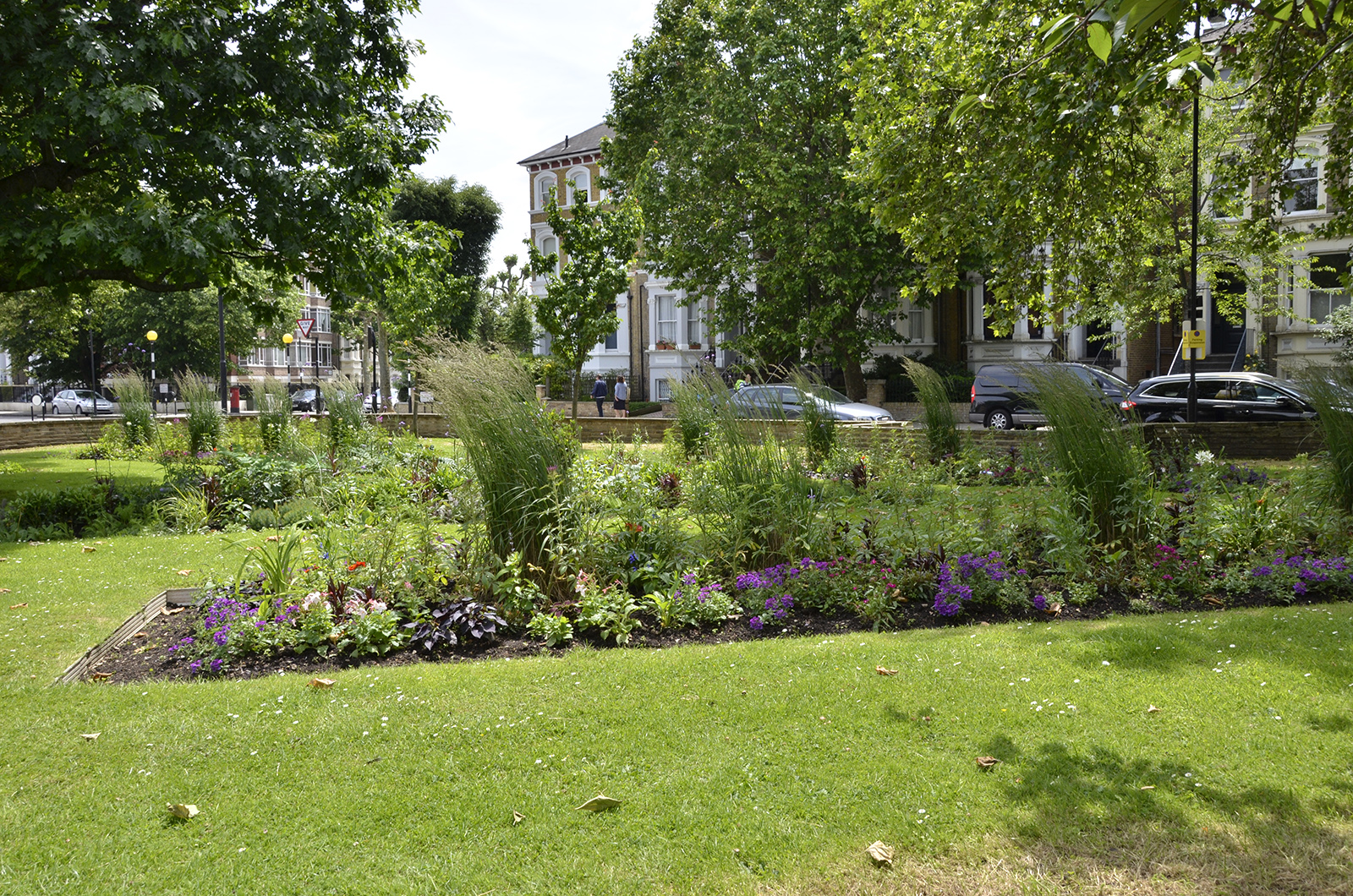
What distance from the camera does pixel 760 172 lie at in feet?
83.5

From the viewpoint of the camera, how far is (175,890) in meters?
2.90

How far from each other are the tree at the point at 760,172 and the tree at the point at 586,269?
13.5 ft

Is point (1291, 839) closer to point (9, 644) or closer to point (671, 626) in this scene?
point (671, 626)

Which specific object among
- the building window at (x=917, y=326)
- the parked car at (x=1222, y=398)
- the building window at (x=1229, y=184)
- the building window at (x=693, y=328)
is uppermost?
the building window at (x=693, y=328)

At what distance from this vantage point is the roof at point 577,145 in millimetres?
48531

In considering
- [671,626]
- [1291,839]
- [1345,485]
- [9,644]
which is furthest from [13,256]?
[1345,485]

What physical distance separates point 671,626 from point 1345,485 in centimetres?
600

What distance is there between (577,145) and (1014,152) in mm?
44881

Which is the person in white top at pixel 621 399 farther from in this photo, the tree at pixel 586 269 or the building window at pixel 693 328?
the tree at pixel 586 269

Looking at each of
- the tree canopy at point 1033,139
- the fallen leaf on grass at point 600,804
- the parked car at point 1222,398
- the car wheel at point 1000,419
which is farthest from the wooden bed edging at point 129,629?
the car wheel at point 1000,419

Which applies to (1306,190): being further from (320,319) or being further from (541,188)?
(320,319)

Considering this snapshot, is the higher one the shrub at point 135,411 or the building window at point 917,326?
the building window at point 917,326

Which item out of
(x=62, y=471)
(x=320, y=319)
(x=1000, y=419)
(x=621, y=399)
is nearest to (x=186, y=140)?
(x=62, y=471)

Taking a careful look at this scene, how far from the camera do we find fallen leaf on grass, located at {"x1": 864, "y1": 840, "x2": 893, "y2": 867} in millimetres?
2982
